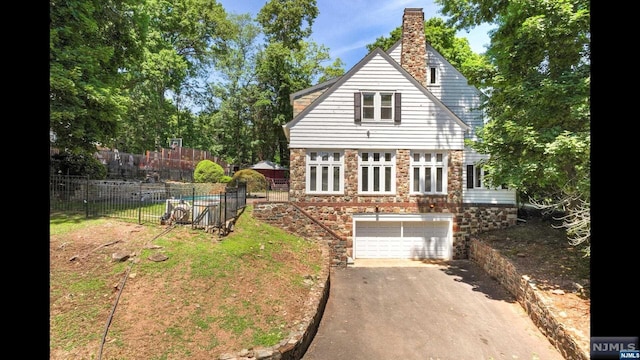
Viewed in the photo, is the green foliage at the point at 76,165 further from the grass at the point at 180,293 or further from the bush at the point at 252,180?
the bush at the point at 252,180

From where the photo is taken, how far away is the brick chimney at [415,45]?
15086 millimetres

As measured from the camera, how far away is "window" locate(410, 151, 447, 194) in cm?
1389

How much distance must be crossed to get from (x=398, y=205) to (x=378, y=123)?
408 cm

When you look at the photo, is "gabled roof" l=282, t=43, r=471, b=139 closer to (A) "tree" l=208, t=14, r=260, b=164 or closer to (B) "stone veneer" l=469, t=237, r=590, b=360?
(B) "stone veneer" l=469, t=237, r=590, b=360

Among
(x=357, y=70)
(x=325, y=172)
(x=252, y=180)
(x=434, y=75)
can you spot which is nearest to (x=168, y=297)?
(x=325, y=172)

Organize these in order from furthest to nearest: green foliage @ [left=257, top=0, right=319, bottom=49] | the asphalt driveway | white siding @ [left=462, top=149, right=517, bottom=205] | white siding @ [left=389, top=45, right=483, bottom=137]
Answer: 1. green foliage @ [left=257, top=0, right=319, bottom=49]
2. white siding @ [left=389, top=45, right=483, bottom=137]
3. white siding @ [left=462, top=149, right=517, bottom=205]
4. the asphalt driveway

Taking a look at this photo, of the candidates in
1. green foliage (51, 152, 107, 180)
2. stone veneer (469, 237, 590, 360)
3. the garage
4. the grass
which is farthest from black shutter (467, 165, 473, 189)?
green foliage (51, 152, 107, 180)

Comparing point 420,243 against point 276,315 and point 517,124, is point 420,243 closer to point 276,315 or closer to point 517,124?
point 517,124

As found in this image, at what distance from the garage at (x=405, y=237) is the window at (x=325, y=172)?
2.21 metres

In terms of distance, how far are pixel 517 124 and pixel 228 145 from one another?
29598mm

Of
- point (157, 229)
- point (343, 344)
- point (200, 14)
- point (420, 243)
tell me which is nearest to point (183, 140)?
point (200, 14)

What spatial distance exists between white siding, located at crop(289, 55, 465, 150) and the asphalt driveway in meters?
6.02

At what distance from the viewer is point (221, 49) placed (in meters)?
Answer: 33.3
